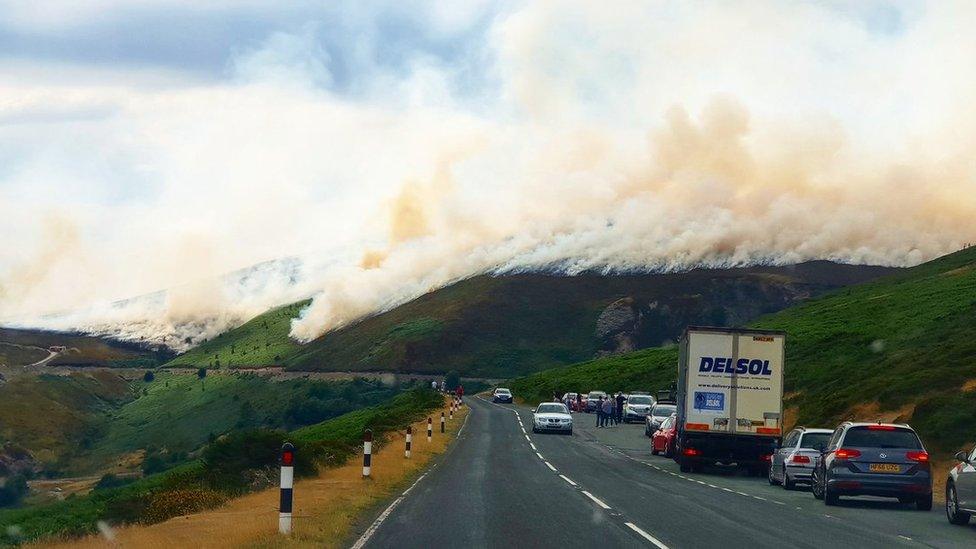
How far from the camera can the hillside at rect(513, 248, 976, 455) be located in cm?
4225

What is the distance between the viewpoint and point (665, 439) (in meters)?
44.1

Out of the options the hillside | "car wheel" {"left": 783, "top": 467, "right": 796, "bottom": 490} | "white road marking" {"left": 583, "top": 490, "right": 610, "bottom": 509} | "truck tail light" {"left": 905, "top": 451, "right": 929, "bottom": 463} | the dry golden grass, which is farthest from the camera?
the hillside

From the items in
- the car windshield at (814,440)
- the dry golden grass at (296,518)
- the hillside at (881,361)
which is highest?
the hillside at (881,361)

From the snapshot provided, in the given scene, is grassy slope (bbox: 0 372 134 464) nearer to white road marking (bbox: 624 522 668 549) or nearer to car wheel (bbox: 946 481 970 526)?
white road marking (bbox: 624 522 668 549)

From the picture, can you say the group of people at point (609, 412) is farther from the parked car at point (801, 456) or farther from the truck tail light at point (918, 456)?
the truck tail light at point (918, 456)

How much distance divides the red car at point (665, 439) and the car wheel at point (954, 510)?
21.8m

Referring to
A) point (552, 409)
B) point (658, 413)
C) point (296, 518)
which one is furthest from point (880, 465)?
point (552, 409)

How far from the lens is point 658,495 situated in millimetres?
25297

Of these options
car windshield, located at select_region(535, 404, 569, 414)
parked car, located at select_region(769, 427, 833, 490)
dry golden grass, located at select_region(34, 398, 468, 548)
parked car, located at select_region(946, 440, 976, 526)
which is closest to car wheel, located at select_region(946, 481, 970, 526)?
parked car, located at select_region(946, 440, 976, 526)

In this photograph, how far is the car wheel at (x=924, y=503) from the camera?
23909 mm

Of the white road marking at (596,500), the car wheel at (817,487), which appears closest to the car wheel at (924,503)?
the car wheel at (817,487)

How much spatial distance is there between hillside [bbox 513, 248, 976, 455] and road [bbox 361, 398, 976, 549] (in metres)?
9.14

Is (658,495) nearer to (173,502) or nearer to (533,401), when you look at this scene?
(173,502)

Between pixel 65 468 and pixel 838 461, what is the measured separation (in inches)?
5042
